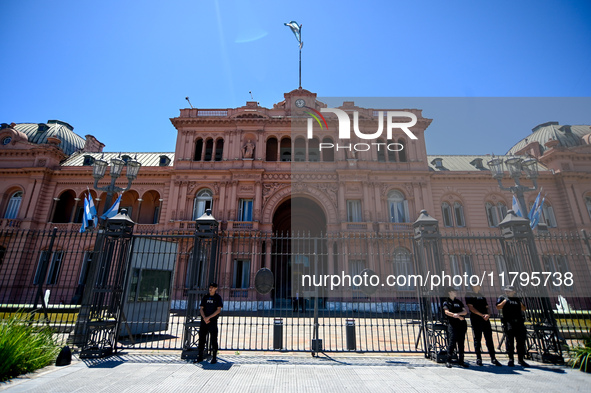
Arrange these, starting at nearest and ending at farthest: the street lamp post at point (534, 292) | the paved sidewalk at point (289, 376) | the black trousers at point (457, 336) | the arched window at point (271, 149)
Answer: the paved sidewalk at point (289, 376) < the black trousers at point (457, 336) < the street lamp post at point (534, 292) < the arched window at point (271, 149)

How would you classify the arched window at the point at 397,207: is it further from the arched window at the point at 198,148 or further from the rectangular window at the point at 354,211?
the arched window at the point at 198,148

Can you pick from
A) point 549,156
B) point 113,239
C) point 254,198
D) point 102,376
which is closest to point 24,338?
point 102,376

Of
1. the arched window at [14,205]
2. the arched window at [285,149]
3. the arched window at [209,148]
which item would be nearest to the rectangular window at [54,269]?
the arched window at [14,205]

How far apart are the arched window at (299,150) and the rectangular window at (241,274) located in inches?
385

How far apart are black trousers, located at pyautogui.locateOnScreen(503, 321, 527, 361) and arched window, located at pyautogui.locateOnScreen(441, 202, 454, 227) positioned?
1804 centimetres

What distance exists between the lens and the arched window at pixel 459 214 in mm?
24188

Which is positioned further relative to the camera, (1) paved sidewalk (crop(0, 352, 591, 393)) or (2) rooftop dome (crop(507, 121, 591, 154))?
(2) rooftop dome (crop(507, 121, 591, 154))

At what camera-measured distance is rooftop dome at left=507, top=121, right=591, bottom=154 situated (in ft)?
89.6

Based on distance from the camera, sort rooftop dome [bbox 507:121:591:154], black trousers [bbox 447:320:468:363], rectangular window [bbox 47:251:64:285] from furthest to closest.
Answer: rooftop dome [bbox 507:121:591:154]
rectangular window [bbox 47:251:64:285]
black trousers [bbox 447:320:468:363]

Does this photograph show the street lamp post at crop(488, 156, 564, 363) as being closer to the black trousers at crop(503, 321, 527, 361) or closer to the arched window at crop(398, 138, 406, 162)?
the black trousers at crop(503, 321, 527, 361)

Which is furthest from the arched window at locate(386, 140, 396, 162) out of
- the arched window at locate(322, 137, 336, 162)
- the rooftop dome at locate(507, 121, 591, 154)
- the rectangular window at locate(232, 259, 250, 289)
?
the rectangular window at locate(232, 259, 250, 289)

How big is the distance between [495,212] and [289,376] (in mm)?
25521

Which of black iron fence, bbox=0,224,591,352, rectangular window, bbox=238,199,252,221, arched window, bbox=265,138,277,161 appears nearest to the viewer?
black iron fence, bbox=0,224,591,352

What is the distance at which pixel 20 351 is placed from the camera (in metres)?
5.86
